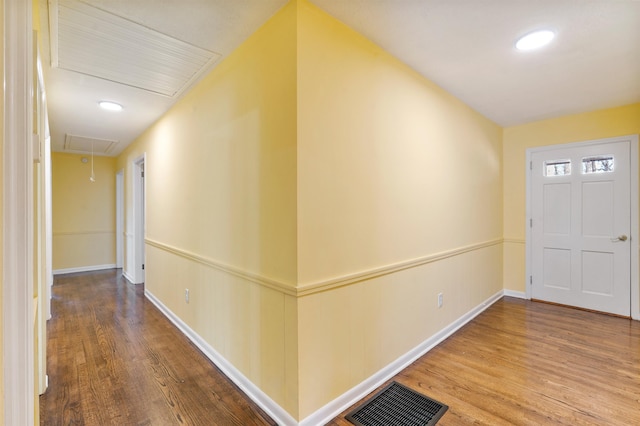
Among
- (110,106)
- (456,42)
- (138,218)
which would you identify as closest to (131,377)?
(110,106)

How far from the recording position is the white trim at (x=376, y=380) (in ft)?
5.75

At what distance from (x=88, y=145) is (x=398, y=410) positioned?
6.08 m

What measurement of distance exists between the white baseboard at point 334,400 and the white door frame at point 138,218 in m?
2.14

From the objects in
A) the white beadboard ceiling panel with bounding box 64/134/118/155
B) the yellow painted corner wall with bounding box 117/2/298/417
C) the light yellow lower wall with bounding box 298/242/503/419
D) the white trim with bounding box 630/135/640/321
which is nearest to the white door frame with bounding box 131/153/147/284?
the white beadboard ceiling panel with bounding box 64/134/118/155

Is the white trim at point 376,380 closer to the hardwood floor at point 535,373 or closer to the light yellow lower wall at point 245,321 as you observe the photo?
the hardwood floor at point 535,373

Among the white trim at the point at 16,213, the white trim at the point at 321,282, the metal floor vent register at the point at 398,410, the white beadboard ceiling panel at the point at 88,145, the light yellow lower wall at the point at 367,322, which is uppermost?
the white beadboard ceiling panel at the point at 88,145

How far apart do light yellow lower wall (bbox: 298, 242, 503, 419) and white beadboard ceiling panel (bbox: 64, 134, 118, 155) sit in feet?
16.1

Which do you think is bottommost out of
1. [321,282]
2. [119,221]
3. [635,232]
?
[321,282]

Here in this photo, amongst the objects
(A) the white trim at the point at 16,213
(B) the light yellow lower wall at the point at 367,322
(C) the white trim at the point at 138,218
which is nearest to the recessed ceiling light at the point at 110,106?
(C) the white trim at the point at 138,218

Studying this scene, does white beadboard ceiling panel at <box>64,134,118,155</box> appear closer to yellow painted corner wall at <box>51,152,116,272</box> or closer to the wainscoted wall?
yellow painted corner wall at <box>51,152,116,272</box>

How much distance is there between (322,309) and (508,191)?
3711mm

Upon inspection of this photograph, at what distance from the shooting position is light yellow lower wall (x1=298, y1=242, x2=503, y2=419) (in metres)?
1.72

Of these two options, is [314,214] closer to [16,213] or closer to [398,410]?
[16,213]

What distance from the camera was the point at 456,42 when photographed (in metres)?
2.08
